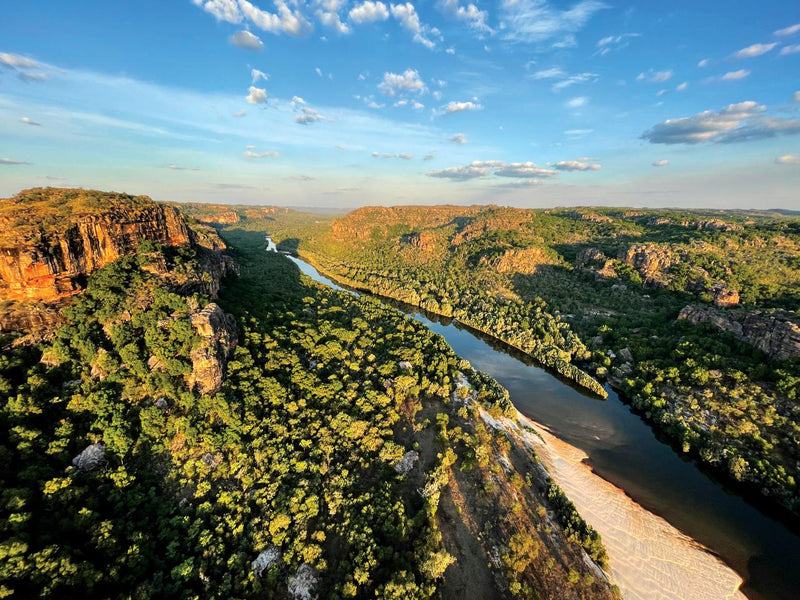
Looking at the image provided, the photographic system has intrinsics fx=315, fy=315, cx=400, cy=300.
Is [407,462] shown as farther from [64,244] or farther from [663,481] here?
[64,244]

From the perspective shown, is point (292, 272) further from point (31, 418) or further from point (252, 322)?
point (31, 418)

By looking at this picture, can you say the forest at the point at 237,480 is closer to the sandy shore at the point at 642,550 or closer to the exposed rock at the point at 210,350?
the exposed rock at the point at 210,350

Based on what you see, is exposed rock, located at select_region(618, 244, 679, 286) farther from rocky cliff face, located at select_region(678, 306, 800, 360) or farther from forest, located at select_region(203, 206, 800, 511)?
rocky cliff face, located at select_region(678, 306, 800, 360)

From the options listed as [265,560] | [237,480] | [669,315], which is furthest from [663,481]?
[669,315]

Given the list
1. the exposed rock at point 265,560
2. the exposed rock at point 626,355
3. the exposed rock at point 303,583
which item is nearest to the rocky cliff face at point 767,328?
the exposed rock at point 626,355

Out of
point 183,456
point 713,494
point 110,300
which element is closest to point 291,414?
point 183,456

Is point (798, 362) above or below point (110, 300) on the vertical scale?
below
